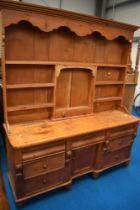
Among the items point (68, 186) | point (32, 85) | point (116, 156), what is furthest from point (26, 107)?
point (116, 156)

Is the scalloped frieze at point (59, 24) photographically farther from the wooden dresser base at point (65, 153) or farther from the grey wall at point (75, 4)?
A: the grey wall at point (75, 4)

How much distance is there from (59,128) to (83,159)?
488 millimetres

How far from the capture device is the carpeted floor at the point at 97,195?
170 centimetres

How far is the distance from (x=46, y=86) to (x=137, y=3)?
13.5 feet

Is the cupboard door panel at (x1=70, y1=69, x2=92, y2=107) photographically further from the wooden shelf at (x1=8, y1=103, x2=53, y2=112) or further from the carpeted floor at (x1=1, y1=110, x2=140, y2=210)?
the carpeted floor at (x1=1, y1=110, x2=140, y2=210)

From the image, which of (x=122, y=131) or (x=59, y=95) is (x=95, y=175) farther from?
(x=59, y=95)

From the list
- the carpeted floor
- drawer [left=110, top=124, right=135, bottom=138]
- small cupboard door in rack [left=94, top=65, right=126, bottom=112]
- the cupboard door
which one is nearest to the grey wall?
small cupboard door in rack [left=94, top=65, right=126, bottom=112]

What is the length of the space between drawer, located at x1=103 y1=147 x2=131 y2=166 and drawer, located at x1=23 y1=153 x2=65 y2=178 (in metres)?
0.65

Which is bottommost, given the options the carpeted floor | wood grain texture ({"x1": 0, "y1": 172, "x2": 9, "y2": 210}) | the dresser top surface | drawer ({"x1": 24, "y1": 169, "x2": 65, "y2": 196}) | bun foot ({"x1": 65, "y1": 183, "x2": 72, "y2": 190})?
the carpeted floor

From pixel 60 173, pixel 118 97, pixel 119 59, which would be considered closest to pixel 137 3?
pixel 119 59

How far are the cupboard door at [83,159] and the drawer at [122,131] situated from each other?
11.9 inches

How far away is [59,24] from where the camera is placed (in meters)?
1.66

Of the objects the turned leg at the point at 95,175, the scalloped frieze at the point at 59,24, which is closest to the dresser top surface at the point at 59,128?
the turned leg at the point at 95,175

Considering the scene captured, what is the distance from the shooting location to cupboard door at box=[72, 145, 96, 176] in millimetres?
1877
